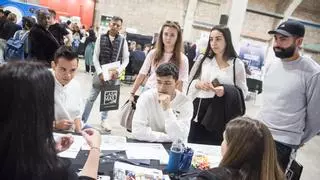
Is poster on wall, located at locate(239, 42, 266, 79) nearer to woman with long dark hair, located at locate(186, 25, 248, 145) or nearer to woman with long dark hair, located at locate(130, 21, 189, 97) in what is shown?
woman with long dark hair, located at locate(130, 21, 189, 97)

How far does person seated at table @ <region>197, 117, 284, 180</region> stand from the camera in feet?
4.21

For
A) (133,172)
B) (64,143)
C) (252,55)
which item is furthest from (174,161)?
(252,55)

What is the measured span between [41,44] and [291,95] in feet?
8.98

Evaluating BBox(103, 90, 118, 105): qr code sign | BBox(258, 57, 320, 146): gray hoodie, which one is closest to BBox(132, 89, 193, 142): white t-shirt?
BBox(258, 57, 320, 146): gray hoodie

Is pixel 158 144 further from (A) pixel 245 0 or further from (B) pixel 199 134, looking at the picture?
(A) pixel 245 0

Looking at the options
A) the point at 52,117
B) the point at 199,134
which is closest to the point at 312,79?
the point at 199,134

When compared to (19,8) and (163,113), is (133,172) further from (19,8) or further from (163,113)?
(19,8)

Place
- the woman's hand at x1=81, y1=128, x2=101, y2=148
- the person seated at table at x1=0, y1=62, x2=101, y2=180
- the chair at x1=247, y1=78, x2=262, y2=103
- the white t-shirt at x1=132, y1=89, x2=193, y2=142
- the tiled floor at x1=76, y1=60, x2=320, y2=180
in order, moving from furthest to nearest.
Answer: the chair at x1=247, y1=78, x2=262, y2=103 → the tiled floor at x1=76, y1=60, x2=320, y2=180 → the white t-shirt at x1=132, y1=89, x2=193, y2=142 → the woman's hand at x1=81, y1=128, x2=101, y2=148 → the person seated at table at x1=0, y1=62, x2=101, y2=180

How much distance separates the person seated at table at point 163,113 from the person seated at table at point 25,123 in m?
1.20

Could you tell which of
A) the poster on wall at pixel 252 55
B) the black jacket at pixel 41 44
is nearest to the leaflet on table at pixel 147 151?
the black jacket at pixel 41 44

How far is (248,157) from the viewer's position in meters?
1.31

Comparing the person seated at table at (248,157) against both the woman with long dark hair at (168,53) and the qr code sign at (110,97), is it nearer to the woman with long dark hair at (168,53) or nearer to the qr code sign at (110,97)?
the woman with long dark hair at (168,53)

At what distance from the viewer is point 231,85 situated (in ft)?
8.80

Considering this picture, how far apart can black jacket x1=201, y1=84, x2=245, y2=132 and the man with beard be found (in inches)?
11.0
